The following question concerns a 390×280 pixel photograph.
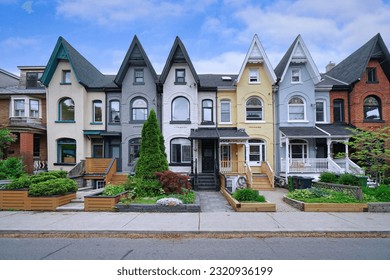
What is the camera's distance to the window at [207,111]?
58.0ft

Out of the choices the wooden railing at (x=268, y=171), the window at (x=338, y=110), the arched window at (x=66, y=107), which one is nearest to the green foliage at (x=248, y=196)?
the wooden railing at (x=268, y=171)

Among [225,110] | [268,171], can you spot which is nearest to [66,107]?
[225,110]

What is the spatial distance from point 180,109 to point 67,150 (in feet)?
31.5

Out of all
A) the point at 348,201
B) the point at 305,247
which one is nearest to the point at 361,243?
the point at 305,247

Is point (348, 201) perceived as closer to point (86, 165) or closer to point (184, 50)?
point (184, 50)

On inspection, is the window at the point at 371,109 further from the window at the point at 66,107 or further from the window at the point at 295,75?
the window at the point at 66,107

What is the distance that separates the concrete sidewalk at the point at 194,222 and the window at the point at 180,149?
8554mm

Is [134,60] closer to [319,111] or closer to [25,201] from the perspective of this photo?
[25,201]

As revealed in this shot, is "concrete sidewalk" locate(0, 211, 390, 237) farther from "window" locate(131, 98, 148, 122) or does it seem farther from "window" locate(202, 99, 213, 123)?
"window" locate(202, 99, 213, 123)

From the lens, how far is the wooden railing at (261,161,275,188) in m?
15.1

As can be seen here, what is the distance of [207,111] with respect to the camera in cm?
1772

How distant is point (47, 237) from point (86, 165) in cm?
Answer: 1008


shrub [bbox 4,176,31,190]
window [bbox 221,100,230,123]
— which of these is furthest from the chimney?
shrub [bbox 4,176,31,190]

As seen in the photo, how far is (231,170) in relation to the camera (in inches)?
654
